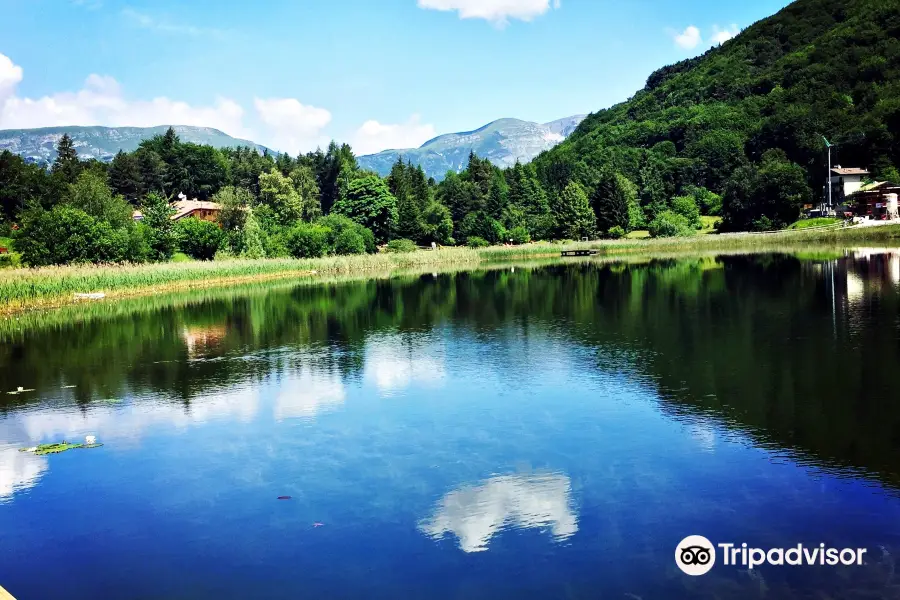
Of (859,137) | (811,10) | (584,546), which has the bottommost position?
(584,546)

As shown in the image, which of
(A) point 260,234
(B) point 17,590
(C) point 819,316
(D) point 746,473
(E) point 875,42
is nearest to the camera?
(B) point 17,590

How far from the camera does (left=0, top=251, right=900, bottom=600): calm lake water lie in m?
9.52

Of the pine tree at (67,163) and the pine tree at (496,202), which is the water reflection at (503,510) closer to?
the pine tree at (496,202)

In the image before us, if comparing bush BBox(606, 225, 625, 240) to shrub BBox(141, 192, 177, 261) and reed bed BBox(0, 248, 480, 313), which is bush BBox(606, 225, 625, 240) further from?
shrub BBox(141, 192, 177, 261)

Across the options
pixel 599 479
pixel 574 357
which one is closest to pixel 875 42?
pixel 574 357

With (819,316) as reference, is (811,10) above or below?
above

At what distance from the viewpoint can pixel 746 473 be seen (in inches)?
480

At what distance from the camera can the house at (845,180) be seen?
116 meters

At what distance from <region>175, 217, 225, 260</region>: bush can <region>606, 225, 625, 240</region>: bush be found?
60083 mm

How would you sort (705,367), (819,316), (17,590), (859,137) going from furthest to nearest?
(859,137) → (819,316) → (705,367) → (17,590)

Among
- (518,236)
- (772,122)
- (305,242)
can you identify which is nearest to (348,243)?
(305,242)

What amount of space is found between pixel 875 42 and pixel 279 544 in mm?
172080

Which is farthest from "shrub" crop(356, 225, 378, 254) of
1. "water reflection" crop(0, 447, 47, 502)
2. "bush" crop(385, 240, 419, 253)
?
"water reflection" crop(0, 447, 47, 502)

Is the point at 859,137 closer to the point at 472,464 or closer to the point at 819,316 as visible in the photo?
the point at 819,316
